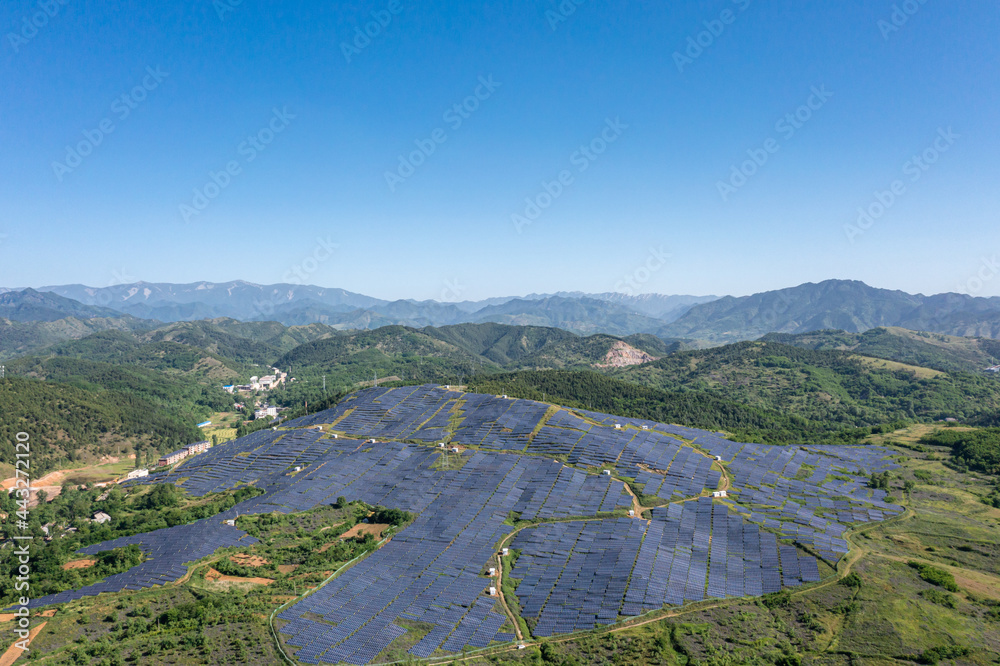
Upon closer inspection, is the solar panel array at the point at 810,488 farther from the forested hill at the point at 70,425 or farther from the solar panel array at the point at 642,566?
the forested hill at the point at 70,425

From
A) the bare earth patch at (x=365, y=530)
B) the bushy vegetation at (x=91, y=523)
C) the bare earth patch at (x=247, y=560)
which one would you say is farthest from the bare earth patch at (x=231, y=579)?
the bare earth patch at (x=365, y=530)

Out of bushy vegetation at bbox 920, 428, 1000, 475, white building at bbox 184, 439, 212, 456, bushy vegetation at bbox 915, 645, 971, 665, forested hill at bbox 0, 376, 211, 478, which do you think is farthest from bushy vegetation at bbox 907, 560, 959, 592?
forested hill at bbox 0, 376, 211, 478

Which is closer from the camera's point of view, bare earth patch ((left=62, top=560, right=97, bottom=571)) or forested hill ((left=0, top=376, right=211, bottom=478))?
bare earth patch ((left=62, top=560, right=97, bottom=571))

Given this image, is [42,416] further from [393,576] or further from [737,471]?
[737,471]

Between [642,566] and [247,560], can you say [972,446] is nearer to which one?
[642,566]

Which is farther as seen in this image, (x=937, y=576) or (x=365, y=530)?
(x=365, y=530)

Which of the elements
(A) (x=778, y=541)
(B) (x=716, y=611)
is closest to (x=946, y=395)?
(A) (x=778, y=541)

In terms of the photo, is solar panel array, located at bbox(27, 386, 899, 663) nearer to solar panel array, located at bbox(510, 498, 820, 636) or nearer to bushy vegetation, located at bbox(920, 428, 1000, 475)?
solar panel array, located at bbox(510, 498, 820, 636)

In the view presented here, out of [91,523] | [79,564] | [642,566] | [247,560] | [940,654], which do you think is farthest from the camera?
[91,523]

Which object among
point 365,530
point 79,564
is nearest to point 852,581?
point 365,530
